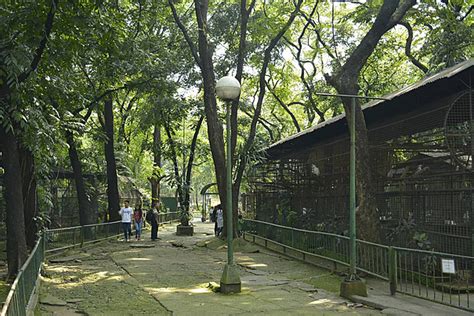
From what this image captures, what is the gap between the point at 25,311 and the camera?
6547mm

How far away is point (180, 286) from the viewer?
11219 mm

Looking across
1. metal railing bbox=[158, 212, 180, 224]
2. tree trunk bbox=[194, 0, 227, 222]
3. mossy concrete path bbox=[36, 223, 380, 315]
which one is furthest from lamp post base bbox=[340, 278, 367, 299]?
metal railing bbox=[158, 212, 180, 224]

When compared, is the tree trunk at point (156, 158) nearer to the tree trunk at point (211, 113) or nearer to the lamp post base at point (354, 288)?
the tree trunk at point (211, 113)

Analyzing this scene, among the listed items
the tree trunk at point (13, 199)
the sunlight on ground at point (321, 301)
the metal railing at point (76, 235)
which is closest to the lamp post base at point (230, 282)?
the sunlight on ground at point (321, 301)

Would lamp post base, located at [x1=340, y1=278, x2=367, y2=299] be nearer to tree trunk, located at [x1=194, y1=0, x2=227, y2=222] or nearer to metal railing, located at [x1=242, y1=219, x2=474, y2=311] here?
metal railing, located at [x1=242, y1=219, x2=474, y2=311]

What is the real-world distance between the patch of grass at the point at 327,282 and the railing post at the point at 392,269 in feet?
4.17

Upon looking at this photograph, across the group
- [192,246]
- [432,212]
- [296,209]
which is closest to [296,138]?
[296,209]

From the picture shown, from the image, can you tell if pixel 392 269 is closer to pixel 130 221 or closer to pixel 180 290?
pixel 180 290

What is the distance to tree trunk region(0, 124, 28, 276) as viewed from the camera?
10.7 meters

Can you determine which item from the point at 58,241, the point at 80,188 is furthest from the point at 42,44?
the point at 80,188

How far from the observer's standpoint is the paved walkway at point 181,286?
8.98m

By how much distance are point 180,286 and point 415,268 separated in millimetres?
4956

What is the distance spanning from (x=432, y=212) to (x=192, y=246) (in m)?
10.5

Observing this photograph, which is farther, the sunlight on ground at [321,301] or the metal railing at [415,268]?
Result: the sunlight on ground at [321,301]
